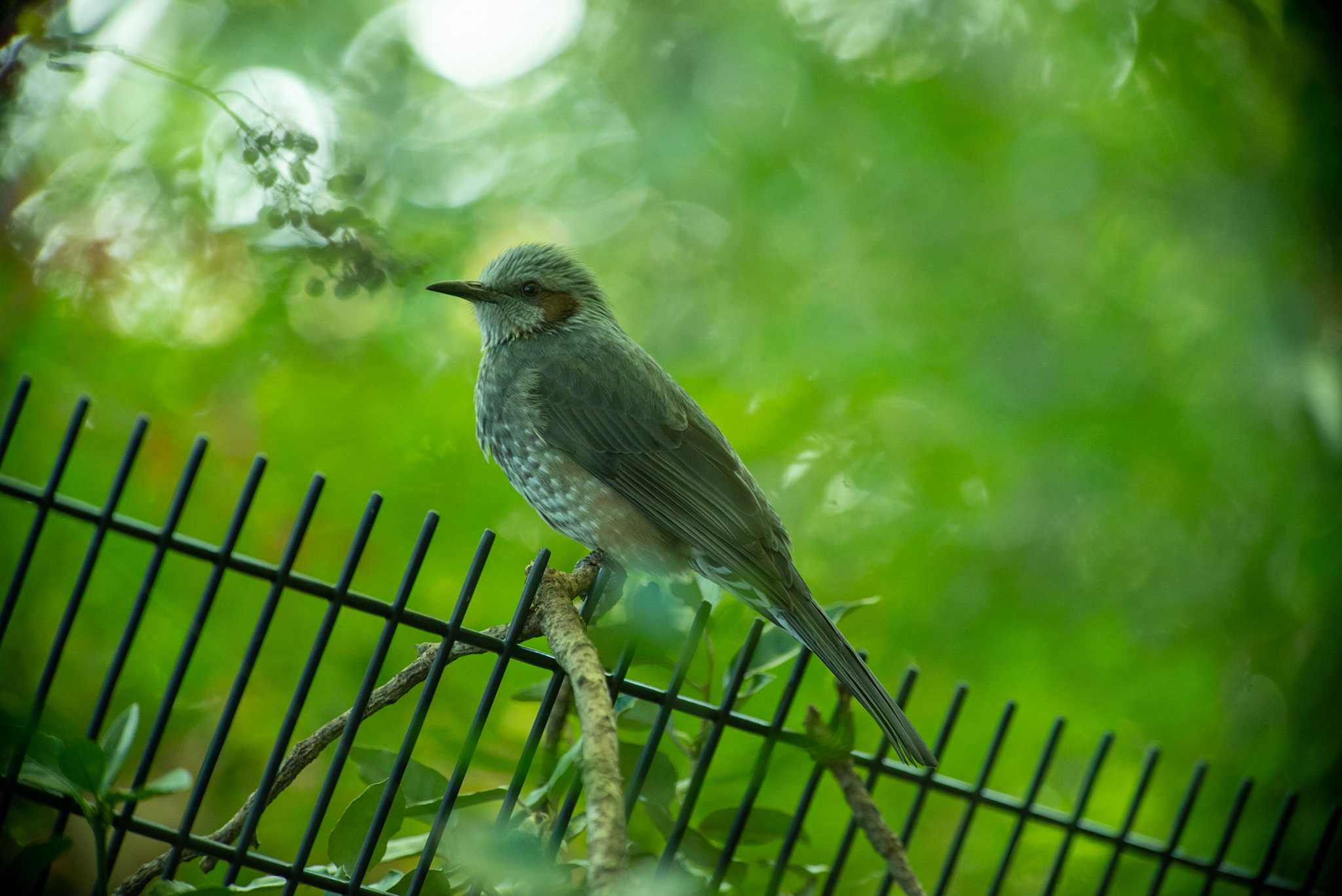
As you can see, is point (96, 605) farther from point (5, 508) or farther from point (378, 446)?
point (378, 446)

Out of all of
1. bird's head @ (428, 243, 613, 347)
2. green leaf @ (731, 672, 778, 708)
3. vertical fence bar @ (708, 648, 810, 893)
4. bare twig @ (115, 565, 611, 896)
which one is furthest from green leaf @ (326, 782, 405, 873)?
bird's head @ (428, 243, 613, 347)

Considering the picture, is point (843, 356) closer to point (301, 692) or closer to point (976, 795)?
point (976, 795)

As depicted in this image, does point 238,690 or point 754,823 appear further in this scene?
point 754,823

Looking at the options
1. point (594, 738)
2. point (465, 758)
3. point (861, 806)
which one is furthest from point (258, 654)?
point (861, 806)

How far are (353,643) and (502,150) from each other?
272 centimetres

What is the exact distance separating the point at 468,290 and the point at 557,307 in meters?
0.35

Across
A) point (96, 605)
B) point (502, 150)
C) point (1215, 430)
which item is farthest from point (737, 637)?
point (502, 150)

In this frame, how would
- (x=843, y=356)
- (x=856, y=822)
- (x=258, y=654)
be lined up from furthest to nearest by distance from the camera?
(x=843, y=356) → (x=856, y=822) → (x=258, y=654)

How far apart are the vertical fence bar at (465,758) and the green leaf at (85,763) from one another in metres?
0.43

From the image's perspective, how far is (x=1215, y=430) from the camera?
4141 mm

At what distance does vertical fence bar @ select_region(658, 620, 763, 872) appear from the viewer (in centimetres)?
192

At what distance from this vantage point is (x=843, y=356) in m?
4.15

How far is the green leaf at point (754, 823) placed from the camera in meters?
2.12

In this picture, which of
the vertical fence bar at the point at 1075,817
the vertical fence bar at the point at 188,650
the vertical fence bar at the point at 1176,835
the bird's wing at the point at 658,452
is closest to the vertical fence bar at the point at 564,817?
the vertical fence bar at the point at 188,650
